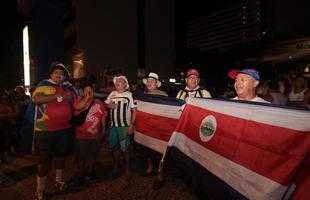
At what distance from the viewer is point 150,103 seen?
620cm

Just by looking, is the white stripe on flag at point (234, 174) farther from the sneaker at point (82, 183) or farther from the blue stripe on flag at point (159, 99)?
the sneaker at point (82, 183)

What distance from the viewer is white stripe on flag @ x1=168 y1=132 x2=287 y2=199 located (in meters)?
2.80

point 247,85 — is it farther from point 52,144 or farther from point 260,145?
point 52,144

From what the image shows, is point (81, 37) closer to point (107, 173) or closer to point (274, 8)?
point (274, 8)

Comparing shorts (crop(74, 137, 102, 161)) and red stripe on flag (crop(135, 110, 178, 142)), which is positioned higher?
red stripe on flag (crop(135, 110, 178, 142))

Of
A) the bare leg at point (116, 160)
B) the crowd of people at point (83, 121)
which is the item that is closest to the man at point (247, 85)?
the crowd of people at point (83, 121)

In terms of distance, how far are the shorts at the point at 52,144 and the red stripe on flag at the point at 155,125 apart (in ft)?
4.53

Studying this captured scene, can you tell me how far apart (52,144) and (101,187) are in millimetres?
1178

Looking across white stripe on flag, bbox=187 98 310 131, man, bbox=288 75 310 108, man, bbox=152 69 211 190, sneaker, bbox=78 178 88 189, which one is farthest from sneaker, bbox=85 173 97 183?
man, bbox=288 75 310 108

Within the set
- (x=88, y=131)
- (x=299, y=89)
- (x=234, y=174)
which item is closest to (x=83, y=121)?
(x=88, y=131)

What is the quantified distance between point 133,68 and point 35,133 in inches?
1244

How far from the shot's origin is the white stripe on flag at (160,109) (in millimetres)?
5498

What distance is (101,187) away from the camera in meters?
5.88

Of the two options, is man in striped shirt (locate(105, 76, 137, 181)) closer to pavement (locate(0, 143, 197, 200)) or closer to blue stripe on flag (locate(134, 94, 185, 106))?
blue stripe on flag (locate(134, 94, 185, 106))
